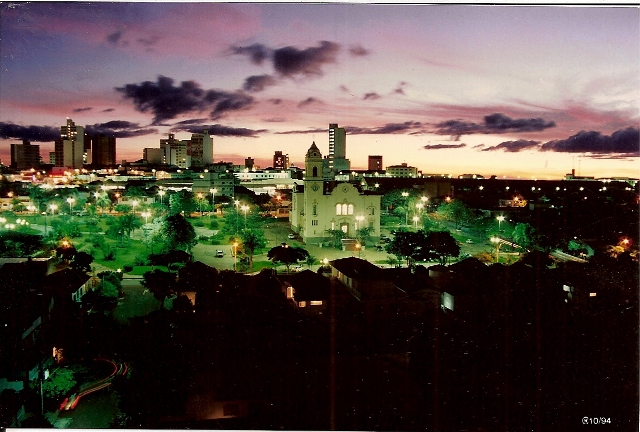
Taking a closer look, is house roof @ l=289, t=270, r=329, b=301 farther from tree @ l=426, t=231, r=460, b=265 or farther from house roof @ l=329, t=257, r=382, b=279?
tree @ l=426, t=231, r=460, b=265

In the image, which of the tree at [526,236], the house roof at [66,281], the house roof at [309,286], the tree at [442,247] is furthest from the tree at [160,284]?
the tree at [526,236]

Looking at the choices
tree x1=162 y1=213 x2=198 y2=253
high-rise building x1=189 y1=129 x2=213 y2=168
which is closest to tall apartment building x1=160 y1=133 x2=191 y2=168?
high-rise building x1=189 y1=129 x2=213 y2=168

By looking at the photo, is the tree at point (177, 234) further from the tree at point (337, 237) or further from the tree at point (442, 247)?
the tree at point (442, 247)

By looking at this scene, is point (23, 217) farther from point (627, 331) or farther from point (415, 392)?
point (627, 331)

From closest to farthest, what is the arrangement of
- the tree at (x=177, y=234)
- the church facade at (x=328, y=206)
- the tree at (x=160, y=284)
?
the tree at (x=160, y=284) → the tree at (x=177, y=234) → the church facade at (x=328, y=206)

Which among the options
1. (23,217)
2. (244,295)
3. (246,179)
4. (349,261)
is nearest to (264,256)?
(349,261)
